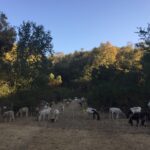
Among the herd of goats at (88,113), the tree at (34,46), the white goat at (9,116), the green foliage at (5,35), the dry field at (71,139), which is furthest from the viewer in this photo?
the tree at (34,46)

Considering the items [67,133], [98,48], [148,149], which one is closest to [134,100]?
[67,133]

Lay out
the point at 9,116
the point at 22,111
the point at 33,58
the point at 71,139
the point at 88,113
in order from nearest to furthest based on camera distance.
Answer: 1. the point at 71,139
2. the point at 9,116
3. the point at 88,113
4. the point at 22,111
5. the point at 33,58

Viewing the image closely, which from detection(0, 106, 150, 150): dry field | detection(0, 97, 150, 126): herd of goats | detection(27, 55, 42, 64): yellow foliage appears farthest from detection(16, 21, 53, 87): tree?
detection(0, 106, 150, 150): dry field

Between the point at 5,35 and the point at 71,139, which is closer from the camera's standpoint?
the point at 71,139

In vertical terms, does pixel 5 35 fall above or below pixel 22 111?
above

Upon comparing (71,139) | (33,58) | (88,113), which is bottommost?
(71,139)

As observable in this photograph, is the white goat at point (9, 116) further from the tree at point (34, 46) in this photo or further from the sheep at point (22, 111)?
the tree at point (34, 46)

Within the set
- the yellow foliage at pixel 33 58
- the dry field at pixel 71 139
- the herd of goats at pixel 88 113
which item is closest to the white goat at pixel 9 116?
the herd of goats at pixel 88 113

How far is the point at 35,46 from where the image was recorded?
144 ft

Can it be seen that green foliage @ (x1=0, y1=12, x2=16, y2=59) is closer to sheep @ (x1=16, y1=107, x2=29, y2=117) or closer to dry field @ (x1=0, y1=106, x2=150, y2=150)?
sheep @ (x1=16, y1=107, x2=29, y2=117)

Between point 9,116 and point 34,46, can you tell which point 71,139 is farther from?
point 34,46

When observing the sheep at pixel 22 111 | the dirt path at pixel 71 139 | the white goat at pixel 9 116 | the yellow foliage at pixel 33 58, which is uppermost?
the yellow foliage at pixel 33 58

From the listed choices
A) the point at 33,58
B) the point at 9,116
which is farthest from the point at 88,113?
the point at 33,58

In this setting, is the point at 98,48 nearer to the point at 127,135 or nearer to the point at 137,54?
the point at 137,54
